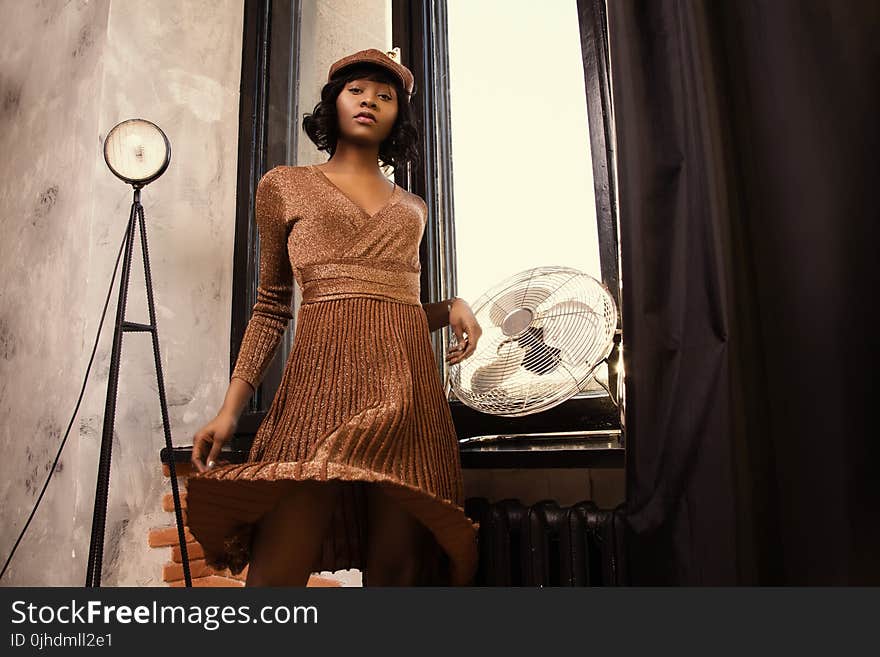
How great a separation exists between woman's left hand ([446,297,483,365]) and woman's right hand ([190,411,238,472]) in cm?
50

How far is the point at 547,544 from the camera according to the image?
63.1 inches

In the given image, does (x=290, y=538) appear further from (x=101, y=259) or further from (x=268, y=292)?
(x=101, y=259)

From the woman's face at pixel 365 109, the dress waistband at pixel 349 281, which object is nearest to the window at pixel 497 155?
the dress waistband at pixel 349 281

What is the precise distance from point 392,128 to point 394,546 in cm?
99

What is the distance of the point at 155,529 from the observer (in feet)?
8.43

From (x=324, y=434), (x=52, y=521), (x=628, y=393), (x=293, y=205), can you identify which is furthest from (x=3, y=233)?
(x=628, y=393)

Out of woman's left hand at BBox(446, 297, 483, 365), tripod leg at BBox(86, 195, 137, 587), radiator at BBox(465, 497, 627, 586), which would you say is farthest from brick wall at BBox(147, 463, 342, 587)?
woman's left hand at BBox(446, 297, 483, 365)

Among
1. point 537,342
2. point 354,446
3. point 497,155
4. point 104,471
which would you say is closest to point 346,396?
point 354,446

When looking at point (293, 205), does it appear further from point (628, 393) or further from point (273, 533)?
point (628, 393)

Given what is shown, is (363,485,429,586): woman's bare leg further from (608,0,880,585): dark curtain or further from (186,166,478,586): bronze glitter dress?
(608,0,880,585): dark curtain
